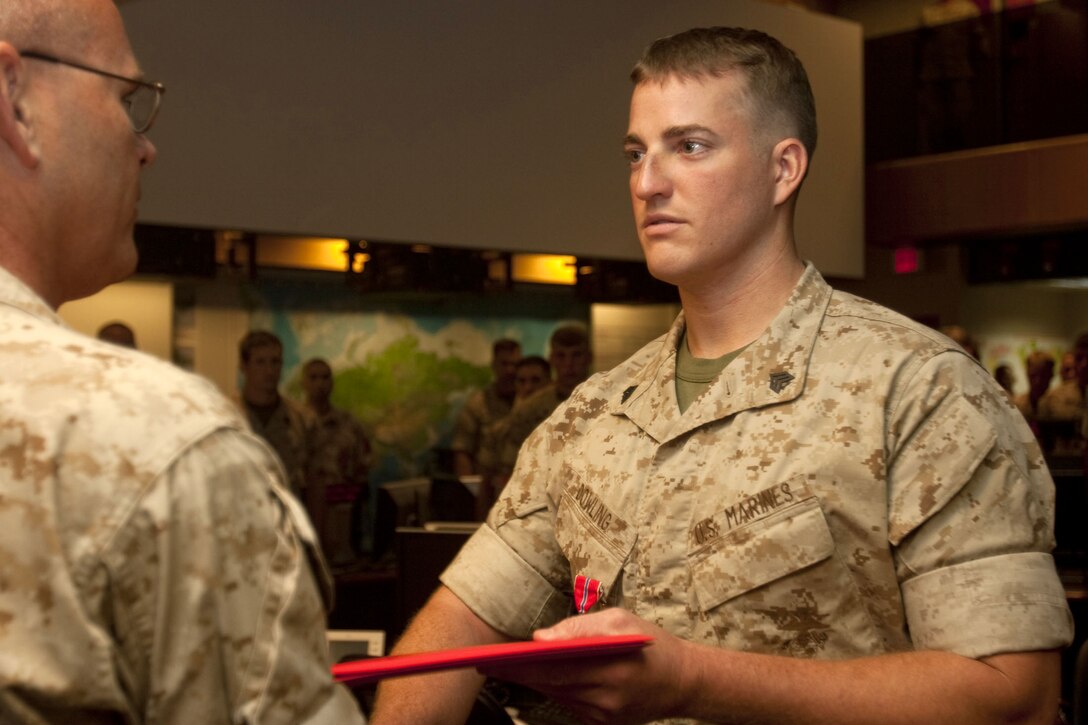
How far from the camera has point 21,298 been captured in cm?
97

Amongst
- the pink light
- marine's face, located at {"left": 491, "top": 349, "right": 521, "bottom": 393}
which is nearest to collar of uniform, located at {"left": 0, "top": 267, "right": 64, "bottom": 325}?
marine's face, located at {"left": 491, "top": 349, "right": 521, "bottom": 393}

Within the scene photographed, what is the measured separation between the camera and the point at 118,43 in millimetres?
1114

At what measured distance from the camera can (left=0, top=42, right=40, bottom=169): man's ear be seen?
39.2 inches

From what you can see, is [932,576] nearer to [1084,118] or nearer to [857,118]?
[857,118]

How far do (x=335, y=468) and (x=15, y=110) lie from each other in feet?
17.9

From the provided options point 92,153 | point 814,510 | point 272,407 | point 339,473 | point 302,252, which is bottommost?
point 339,473

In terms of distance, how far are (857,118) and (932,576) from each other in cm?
744

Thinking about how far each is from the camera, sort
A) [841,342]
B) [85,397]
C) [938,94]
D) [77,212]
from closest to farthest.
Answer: [85,397] < [77,212] < [841,342] < [938,94]

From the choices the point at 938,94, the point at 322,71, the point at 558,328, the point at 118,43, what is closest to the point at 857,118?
the point at 938,94

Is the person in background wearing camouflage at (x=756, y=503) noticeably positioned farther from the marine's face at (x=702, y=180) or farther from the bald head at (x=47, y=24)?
the bald head at (x=47, y=24)

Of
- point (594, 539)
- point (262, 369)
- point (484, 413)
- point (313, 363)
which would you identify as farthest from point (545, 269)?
point (594, 539)

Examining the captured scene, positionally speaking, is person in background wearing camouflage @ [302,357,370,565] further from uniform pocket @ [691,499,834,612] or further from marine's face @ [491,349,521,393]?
uniform pocket @ [691,499,834,612]

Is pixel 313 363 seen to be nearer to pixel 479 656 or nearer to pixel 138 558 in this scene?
pixel 479 656

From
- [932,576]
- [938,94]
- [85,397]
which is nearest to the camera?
[85,397]
